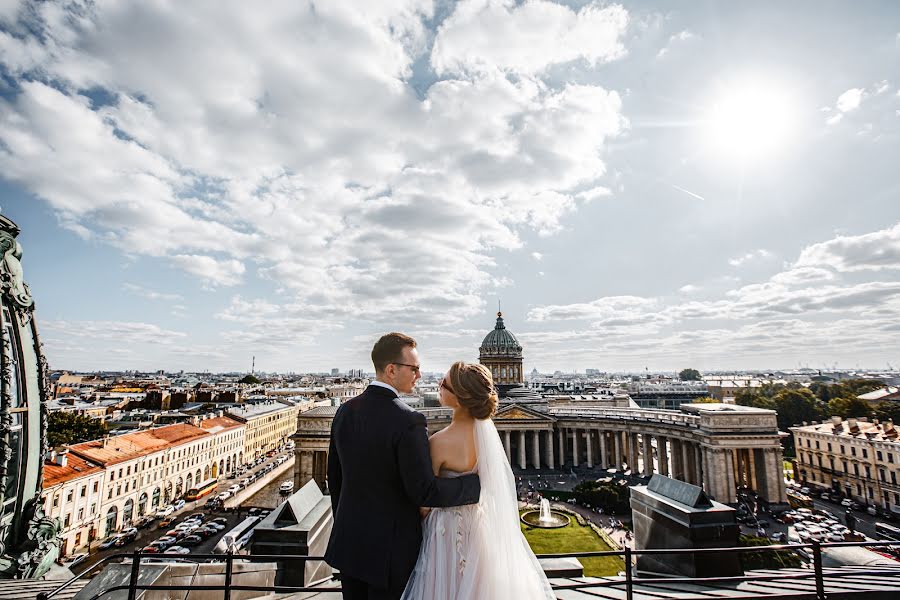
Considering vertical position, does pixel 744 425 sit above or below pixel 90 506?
above

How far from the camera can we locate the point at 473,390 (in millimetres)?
4094

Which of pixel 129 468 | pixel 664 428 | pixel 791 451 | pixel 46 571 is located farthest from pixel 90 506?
pixel 791 451

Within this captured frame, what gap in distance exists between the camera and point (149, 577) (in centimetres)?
668

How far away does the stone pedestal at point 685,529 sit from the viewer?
7.66 meters

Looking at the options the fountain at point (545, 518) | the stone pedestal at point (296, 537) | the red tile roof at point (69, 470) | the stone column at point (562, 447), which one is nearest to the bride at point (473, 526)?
A: the stone pedestal at point (296, 537)

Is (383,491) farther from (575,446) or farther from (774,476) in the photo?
(575,446)

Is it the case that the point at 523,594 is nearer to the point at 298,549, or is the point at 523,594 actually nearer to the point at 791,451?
the point at 298,549

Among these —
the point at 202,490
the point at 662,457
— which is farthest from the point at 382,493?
the point at 662,457

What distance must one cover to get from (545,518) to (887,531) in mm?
24361

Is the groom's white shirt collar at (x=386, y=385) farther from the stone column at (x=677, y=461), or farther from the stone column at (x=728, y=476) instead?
the stone column at (x=677, y=461)

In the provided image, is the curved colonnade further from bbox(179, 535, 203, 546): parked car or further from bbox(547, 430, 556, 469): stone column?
bbox(179, 535, 203, 546): parked car

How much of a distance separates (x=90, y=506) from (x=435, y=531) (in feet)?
148

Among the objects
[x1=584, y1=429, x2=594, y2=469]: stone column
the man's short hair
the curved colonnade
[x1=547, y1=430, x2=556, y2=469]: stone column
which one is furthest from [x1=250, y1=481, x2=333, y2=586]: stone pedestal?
[x1=584, y1=429, x2=594, y2=469]: stone column

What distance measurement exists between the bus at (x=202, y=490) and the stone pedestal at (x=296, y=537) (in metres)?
49.8
